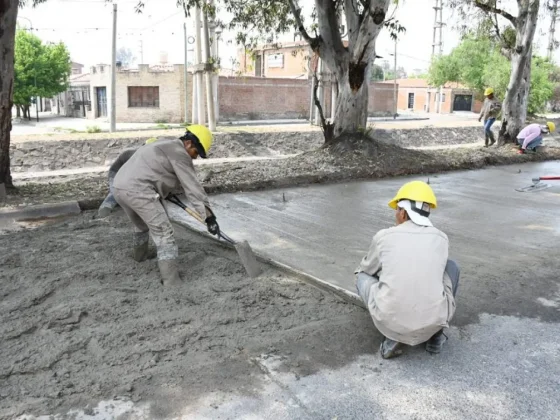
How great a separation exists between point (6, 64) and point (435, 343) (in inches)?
279

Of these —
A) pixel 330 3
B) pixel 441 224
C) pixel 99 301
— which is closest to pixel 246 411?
pixel 99 301

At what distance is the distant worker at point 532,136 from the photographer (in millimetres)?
14586

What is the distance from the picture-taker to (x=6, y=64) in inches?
309

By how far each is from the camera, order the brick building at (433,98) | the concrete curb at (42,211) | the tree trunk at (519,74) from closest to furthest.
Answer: the concrete curb at (42,211) → the tree trunk at (519,74) → the brick building at (433,98)

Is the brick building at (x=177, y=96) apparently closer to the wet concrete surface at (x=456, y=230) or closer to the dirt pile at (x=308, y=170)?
the dirt pile at (x=308, y=170)

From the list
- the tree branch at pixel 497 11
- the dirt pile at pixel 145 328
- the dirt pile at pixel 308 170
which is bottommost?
the dirt pile at pixel 145 328

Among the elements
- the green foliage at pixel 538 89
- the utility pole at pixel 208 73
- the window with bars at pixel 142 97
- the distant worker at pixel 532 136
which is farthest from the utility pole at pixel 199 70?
the green foliage at pixel 538 89

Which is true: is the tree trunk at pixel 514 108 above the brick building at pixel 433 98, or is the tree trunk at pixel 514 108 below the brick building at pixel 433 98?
below

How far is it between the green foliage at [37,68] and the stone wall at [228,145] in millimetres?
23390

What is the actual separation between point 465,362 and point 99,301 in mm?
2693

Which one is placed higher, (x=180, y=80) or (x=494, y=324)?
(x=180, y=80)

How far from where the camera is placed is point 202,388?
10.5 feet

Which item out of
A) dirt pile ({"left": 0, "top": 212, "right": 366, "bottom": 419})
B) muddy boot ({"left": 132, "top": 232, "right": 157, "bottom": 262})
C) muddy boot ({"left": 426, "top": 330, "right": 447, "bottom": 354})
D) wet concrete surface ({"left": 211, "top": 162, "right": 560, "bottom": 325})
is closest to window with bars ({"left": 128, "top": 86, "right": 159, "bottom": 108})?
wet concrete surface ({"left": 211, "top": 162, "right": 560, "bottom": 325})

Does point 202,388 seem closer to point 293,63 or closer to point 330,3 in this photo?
point 330,3
